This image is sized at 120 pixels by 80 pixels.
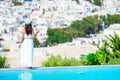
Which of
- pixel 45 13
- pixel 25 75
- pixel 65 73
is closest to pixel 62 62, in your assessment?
pixel 65 73

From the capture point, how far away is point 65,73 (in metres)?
4.78

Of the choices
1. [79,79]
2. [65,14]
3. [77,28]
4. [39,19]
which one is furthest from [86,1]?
[79,79]

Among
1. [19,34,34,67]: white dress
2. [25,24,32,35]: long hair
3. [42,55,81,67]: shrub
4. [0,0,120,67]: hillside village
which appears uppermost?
[0,0,120,67]: hillside village

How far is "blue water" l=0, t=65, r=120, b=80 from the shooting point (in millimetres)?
4672

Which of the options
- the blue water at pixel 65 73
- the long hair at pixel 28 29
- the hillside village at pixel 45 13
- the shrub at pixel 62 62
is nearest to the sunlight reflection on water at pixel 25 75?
the blue water at pixel 65 73

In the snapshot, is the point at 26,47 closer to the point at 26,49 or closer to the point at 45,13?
the point at 26,49

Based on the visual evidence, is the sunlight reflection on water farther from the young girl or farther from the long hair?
the long hair

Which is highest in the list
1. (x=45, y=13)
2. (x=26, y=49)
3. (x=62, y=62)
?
(x=45, y=13)

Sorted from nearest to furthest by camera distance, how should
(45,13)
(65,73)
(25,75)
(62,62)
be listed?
1. (25,75)
2. (65,73)
3. (62,62)
4. (45,13)

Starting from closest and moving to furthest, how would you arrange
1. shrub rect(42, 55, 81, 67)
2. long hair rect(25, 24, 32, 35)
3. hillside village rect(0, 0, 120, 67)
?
long hair rect(25, 24, 32, 35) → shrub rect(42, 55, 81, 67) → hillside village rect(0, 0, 120, 67)

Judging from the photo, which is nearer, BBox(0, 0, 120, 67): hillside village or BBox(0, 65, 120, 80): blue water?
BBox(0, 65, 120, 80): blue water

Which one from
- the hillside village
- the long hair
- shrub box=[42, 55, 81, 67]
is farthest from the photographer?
the hillside village

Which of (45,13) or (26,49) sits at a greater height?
(45,13)

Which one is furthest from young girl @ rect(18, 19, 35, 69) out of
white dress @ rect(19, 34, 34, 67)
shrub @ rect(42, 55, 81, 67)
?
shrub @ rect(42, 55, 81, 67)
